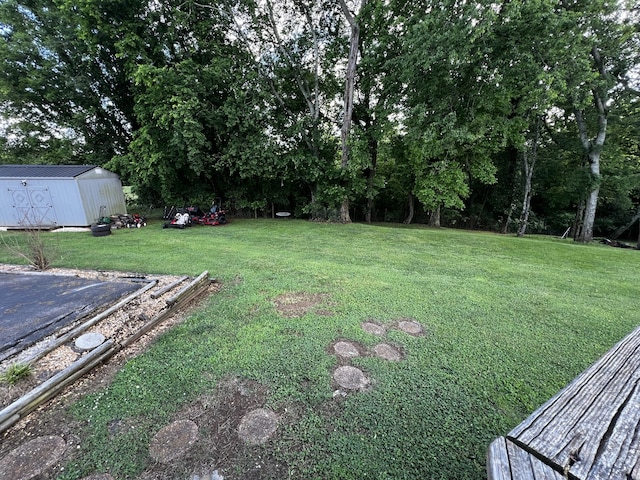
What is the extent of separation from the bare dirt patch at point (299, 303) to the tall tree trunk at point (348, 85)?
7.33 metres

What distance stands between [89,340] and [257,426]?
1.79m

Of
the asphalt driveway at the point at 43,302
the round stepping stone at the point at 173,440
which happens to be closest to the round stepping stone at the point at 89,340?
the asphalt driveway at the point at 43,302

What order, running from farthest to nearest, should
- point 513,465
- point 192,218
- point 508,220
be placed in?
point 508,220
point 192,218
point 513,465

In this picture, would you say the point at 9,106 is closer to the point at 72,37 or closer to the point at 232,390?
the point at 72,37

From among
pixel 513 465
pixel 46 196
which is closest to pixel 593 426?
pixel 513 465

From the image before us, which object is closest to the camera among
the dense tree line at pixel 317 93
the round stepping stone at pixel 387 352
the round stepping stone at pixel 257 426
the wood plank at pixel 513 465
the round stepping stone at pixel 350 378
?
the wood plank at pixel 513 465

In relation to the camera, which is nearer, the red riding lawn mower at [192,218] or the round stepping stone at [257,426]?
the round stepping stone at [257,426]

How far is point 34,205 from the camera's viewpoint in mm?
8297

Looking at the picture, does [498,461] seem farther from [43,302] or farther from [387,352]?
[43,302]

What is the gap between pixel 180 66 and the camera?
8711 mm

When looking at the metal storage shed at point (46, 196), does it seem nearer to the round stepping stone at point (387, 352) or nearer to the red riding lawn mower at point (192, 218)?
the red riding lawn mower at point (192, 218)

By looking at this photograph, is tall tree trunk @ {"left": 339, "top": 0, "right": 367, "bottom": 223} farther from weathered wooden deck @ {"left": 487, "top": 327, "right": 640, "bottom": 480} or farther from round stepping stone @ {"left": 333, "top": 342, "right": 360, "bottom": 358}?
weathered wooden deck @ {"left": 487, "top": 327, "right": 640, "bottom": 480}

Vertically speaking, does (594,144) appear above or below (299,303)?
above

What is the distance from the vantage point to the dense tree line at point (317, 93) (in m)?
6.92
